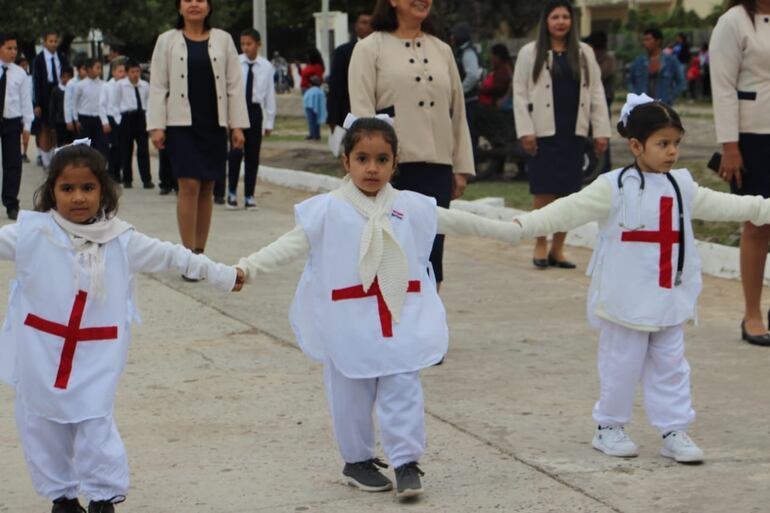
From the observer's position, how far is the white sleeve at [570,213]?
5.39m

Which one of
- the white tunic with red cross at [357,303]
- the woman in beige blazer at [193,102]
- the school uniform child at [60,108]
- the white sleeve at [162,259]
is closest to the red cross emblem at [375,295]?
the white tunic with red cross at [357,303]

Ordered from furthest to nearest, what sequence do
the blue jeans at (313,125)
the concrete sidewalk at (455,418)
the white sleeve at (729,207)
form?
the blue jeans at (313,125) → the white sleeve at (729,207) → the concrete sidewalk at (455,418)

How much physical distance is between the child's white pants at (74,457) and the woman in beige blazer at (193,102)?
17.3 feet

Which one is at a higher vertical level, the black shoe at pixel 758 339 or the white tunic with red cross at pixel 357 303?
the white tunic with red cross at pixel 357 303

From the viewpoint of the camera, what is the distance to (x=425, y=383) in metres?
6.72

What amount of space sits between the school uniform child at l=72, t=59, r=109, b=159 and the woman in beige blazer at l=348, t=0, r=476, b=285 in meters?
11.7

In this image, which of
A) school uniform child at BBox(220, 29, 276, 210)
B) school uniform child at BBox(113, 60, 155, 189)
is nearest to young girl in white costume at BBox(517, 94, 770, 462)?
school uniform child at BBox(220, 29, 276, 210)

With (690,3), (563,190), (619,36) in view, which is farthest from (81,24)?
(563,190)

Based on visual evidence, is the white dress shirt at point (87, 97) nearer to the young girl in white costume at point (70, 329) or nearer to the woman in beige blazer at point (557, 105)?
the woman in beige blazer at point (557, 105)

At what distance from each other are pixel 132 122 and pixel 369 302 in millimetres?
13505

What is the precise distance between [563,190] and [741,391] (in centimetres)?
385

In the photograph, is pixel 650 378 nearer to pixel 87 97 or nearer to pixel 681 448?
pixel 681 448

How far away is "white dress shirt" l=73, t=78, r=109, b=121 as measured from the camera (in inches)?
729

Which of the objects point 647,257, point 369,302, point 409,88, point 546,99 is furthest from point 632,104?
point 546,99
